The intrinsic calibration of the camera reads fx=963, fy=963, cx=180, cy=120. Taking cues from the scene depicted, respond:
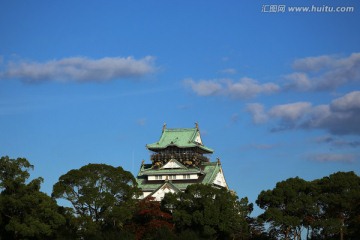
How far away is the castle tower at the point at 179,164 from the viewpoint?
129 metres

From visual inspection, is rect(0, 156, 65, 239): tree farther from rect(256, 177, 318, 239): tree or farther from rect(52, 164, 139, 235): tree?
rect(256, 177, 318, 239): tree

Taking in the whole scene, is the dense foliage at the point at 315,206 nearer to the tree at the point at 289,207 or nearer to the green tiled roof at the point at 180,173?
the tree at the point at 289,207

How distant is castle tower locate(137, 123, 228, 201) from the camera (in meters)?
129

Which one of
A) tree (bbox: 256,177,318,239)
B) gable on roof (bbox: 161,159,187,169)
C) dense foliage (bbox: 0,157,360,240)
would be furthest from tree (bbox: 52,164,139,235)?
gable on roof (bbox: 161,159,187,169)

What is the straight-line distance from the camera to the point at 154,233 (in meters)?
99.6

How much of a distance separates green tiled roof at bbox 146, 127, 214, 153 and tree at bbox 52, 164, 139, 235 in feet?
96.9

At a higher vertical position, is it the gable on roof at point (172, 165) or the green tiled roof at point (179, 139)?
the green tiled roof at point (179, 139)

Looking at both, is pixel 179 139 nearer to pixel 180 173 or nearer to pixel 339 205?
pixel 180 173

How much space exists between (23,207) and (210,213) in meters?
19.7

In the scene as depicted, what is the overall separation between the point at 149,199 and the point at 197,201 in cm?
1327

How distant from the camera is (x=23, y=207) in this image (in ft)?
302

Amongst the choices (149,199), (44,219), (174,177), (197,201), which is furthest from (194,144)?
(44,219)

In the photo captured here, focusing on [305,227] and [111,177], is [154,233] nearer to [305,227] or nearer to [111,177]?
[111,177]

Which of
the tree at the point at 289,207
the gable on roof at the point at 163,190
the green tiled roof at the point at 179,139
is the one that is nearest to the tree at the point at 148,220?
the tree at the point at 289,207
